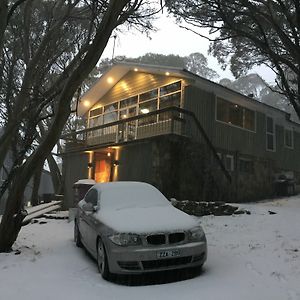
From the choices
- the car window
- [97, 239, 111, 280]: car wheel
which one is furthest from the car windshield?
[97, 239, 111, 280]: car wheel

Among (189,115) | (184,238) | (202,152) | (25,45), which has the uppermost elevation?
(25,45)

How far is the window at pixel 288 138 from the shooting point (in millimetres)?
24298

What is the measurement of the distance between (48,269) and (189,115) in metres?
10.7

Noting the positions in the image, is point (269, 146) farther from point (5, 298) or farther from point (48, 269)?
point (5, 298)

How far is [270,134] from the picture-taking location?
22812 millimetres

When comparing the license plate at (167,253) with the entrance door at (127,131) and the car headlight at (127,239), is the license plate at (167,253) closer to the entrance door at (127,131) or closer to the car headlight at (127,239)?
the car headlight at (127,239)

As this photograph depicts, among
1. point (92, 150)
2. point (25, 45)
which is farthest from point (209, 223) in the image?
point (25, 45)

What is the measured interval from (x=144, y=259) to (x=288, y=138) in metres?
20.1

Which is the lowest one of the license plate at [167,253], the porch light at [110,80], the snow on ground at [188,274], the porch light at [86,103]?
the snow on ground at [188,274]

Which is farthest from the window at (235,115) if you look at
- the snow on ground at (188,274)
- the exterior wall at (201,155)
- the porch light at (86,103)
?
the snow on ground at (188,274)

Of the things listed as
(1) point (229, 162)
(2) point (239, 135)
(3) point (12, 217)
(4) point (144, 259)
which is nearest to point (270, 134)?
(2) point (239, 135)

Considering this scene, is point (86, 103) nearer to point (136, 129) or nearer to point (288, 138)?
point (136, 129)

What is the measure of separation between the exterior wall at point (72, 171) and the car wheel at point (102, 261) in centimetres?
1392

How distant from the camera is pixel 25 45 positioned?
691 inches
